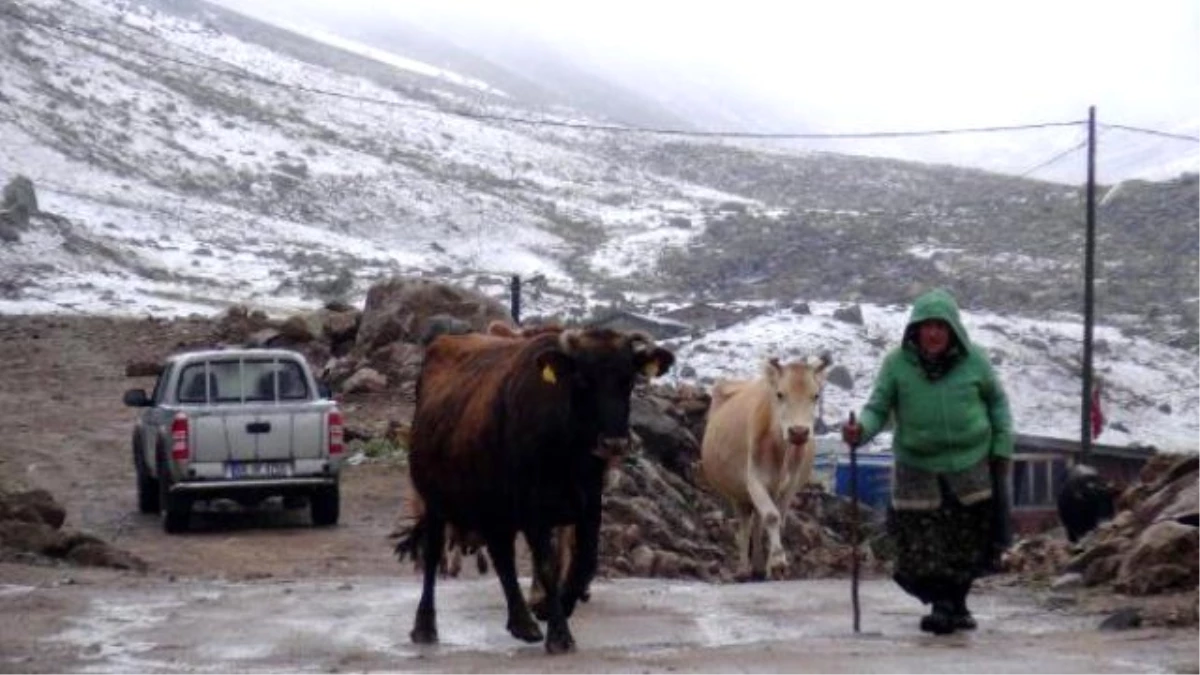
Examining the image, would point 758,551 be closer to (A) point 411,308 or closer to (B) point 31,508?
(B) point 31,508

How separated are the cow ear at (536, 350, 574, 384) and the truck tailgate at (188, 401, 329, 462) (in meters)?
11.1

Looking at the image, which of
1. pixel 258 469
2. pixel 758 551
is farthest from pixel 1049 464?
pixel 758 551

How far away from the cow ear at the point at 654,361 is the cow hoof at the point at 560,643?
4.94ft

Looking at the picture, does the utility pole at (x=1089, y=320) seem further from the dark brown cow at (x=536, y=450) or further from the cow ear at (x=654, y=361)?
the cow ear at (x=654, y=361)

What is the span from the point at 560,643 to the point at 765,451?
8.55 m

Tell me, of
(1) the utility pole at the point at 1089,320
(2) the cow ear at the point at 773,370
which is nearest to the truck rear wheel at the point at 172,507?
(2) the cow ear at the point at 773,370

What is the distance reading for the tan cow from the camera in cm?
1923

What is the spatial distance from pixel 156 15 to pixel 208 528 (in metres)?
77.4

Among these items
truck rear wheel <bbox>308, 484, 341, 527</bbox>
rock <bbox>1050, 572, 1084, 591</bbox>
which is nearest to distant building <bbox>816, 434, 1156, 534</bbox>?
truck rear wheel <bbox>308, 484, 341, 527</bbox>

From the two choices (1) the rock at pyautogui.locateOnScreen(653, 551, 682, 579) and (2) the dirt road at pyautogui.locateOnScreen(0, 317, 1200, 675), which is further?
(1) the rock at pyautogui.locateOnScreen(653, 551, 682, 579)

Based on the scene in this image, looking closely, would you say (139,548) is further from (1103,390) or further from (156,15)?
(156,15)

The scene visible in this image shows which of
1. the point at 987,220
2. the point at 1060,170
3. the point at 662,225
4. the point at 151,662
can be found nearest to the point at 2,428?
the point at 151,662

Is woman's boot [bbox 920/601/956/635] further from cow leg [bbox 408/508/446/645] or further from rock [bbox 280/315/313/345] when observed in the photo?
rock [bbox 280/315/313/345]

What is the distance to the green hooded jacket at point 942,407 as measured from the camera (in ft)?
41.1
